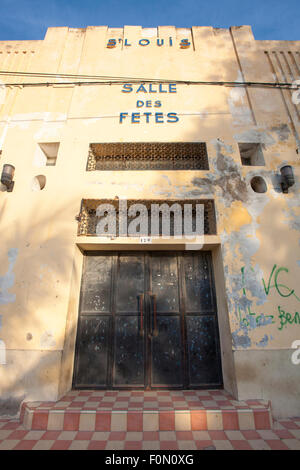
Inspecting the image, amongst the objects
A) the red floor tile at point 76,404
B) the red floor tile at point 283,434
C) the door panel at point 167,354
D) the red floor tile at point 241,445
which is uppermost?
the door panel at point 167,354

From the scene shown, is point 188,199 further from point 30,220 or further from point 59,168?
point 30,220

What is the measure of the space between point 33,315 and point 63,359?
0.82m

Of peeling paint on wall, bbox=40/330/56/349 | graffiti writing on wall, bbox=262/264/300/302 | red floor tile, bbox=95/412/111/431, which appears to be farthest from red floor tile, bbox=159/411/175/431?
graffiti writing on wall, bbox=262/264/300/302

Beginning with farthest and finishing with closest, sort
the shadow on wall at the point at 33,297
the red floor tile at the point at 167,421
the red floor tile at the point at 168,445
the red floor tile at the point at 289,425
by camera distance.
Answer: the shadow on wall at the point at 33,297
the red floor tile at the point at 289,425
the red floor tile at the point at 167,421
the red floor tile at the point at 168,445

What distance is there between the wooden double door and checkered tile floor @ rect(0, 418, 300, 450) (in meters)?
0.94

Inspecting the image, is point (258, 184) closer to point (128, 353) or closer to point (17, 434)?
point (128, 353)

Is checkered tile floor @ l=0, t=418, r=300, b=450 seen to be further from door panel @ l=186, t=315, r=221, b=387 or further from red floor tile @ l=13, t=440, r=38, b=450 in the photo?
door panel @ l=186, t=315, r=221, b=387

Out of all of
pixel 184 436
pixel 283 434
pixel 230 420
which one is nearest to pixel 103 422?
pixel 184 436

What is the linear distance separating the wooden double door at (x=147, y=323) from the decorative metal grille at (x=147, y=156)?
6.21 ft

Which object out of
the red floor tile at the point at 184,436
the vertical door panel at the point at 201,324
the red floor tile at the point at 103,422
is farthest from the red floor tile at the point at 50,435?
the vertical door panel at the point at 201,324

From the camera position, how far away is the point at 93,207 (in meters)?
4.29

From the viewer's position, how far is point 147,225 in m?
4.12

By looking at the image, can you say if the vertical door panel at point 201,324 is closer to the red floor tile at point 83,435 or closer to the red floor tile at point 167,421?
the red floor tile at point 167,421

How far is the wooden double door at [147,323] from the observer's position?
12.1ft
